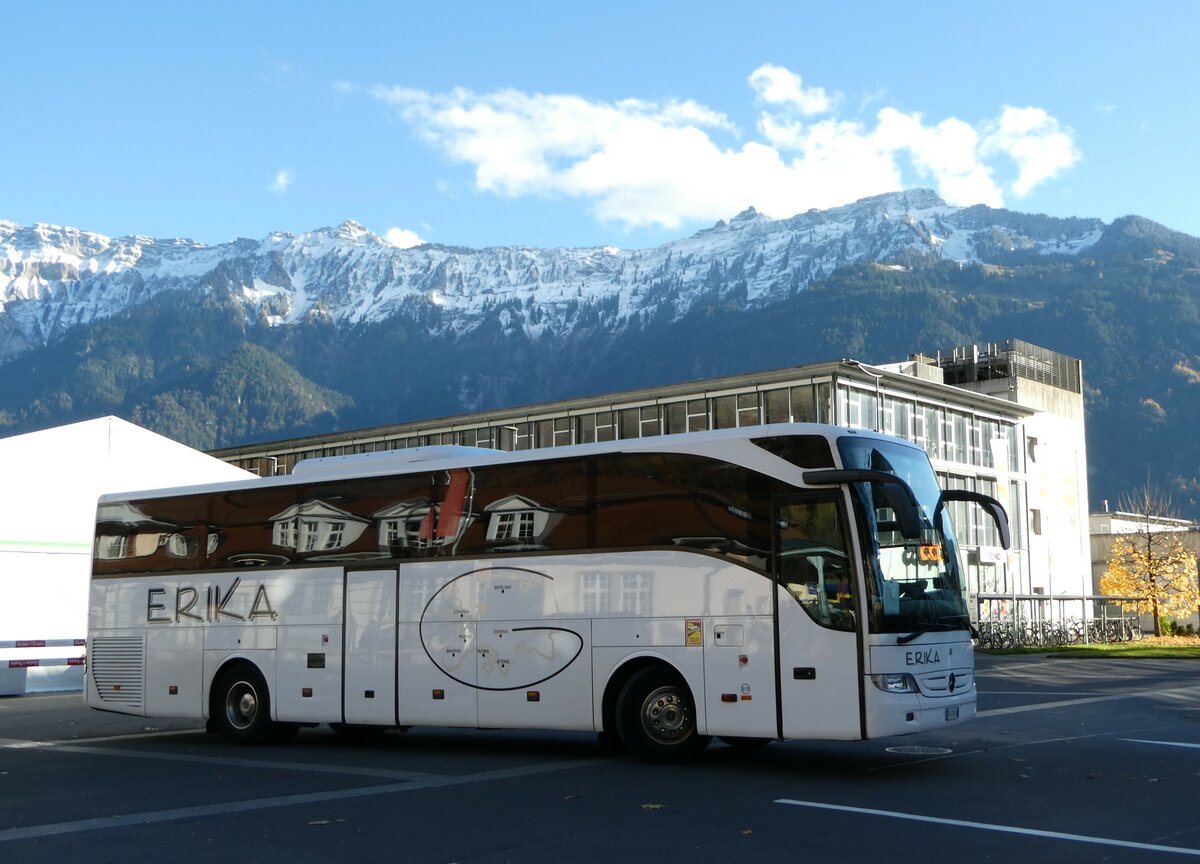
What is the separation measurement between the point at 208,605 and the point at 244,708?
144cm

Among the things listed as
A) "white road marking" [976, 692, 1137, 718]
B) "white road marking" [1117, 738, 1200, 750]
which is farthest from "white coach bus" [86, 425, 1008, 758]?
"white road marking" [976, 692, 1137, 718]

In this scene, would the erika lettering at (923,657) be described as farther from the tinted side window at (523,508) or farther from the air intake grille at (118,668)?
the air intake grille at (118,668)

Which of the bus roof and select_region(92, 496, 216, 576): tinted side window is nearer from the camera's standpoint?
the bus roof

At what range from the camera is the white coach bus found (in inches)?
498

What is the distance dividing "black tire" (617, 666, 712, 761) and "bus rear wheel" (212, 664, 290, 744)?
5.42 metres

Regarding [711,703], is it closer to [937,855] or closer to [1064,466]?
[937,855]

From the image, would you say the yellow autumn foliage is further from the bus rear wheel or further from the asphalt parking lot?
the bus rear wheel

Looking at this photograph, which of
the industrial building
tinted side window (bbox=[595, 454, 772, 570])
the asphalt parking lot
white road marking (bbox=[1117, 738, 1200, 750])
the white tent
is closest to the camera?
the asphalt parking lot

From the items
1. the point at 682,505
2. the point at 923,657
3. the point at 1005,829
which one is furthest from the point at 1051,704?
the point at 1005,829

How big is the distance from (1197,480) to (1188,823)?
550ft

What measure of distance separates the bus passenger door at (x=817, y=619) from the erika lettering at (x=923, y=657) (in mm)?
550

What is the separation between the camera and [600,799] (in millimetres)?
11031

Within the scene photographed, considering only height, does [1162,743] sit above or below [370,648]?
below

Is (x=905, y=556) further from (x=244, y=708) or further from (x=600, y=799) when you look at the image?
(x=244, y=708)
